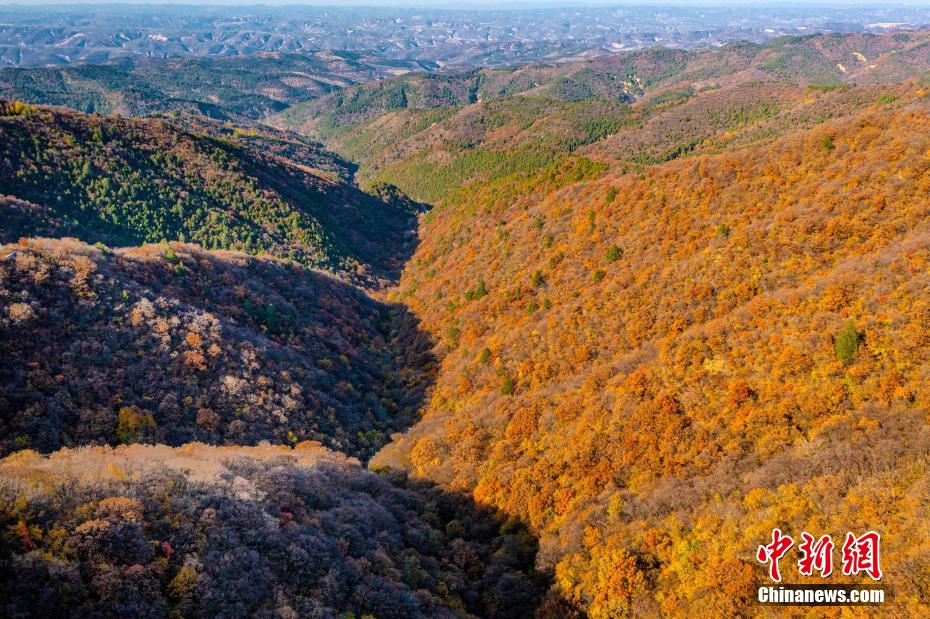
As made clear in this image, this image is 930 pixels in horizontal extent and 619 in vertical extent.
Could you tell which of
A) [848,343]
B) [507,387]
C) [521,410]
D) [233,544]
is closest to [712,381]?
[848,343]

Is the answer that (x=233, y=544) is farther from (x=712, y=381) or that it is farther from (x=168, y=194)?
(x=168, y=194)

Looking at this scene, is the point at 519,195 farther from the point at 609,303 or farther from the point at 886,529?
the point at 886,529

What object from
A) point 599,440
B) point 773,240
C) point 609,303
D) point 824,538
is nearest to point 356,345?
point 609,303

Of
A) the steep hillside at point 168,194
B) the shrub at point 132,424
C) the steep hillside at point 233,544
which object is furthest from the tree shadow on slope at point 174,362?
the steep hillside at point 168,194

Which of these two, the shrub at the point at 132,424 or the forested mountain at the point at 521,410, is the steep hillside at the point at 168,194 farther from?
the shrub at the point at 132,424

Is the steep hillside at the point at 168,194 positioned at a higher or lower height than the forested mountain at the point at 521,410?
higher
